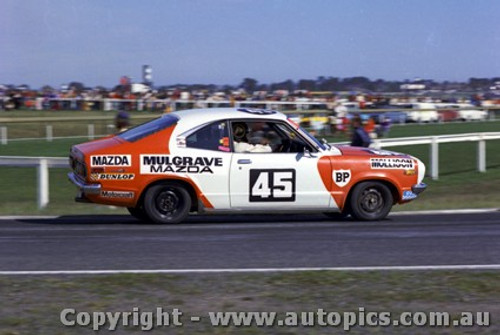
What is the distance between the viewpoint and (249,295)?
22.7ft

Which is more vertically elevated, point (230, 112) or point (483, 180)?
point (230, 112)

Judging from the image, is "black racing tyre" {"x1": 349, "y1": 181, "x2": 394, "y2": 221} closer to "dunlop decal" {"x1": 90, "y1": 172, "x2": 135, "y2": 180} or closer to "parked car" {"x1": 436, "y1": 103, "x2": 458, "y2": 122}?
"dunlop decal" {"x1": 90, "y1": 172, "x2": 135, "y2": 180}

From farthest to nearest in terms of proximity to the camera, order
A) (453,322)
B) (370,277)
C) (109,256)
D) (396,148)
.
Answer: (396,148)
(109,256)
(370,277)
(453,322)

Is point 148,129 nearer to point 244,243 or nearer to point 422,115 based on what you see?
point 244,243

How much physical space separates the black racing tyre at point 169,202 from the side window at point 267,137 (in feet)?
3.31

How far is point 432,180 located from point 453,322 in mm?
14946

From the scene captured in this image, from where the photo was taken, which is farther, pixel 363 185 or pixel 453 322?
pixel 363 185

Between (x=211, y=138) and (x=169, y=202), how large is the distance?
1.00 metres

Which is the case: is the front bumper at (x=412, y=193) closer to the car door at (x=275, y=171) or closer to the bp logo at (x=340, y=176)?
the bp logo at (x=340, y=176)

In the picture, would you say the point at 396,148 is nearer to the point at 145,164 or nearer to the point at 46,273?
the point at 145,164

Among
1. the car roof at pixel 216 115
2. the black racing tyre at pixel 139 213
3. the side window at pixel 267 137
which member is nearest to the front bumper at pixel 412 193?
the side window at pixel 267 137

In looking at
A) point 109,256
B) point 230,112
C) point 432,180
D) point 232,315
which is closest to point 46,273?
point 109,256

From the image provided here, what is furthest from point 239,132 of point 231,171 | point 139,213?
point 139,213

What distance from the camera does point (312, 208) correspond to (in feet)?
39.9
